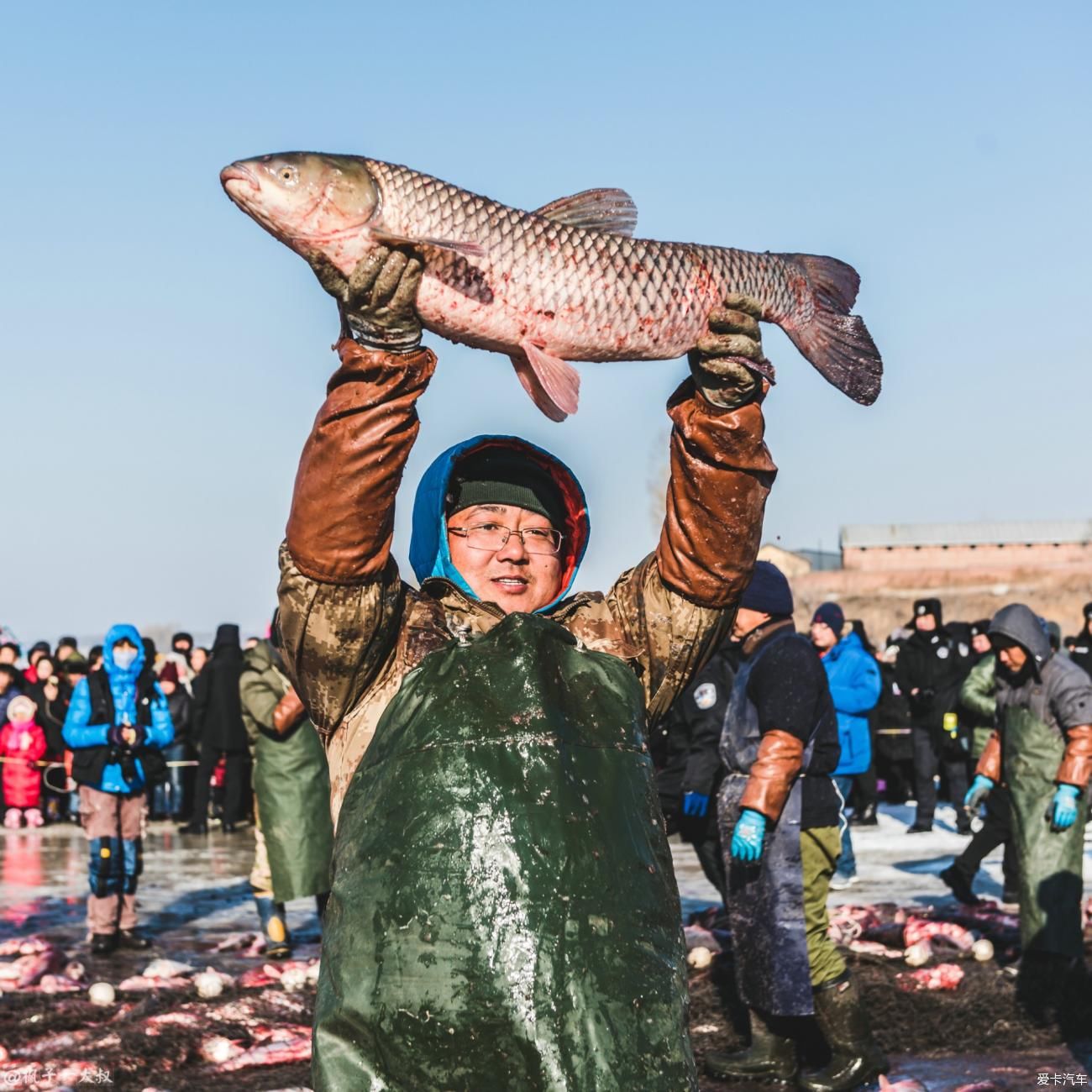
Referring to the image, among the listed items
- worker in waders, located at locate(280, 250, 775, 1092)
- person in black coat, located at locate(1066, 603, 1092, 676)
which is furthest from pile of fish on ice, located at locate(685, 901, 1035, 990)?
person in black coat, located at locate(1066, 603, 1092, 676)

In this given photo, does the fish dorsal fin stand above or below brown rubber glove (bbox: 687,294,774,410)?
above

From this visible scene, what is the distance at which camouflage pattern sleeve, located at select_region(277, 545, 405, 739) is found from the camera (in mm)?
3139

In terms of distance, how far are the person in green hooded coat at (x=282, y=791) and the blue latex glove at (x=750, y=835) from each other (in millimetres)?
3361

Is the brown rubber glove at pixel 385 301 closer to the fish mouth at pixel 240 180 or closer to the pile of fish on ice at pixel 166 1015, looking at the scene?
the fish mouth at pixel 240 180

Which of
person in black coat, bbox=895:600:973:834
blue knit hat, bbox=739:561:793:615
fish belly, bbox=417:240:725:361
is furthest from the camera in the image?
person in black coat, bbox=895:600:973:834

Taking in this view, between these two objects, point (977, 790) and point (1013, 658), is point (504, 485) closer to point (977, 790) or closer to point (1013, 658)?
point (1013, 658)

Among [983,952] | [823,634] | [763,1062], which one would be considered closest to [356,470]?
[763,1062]

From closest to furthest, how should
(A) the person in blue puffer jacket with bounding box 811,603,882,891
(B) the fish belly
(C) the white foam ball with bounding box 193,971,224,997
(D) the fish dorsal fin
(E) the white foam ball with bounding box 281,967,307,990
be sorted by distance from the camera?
(B) the fish belly → (D) the fish dorsal fin → (C) the white foam ball with bounding box 193,971,224,997 → (E) the white foam ball with bounding box 281,967,307,990 → (A) the person in blue puffer jacket with bounding box 811,603,882,891

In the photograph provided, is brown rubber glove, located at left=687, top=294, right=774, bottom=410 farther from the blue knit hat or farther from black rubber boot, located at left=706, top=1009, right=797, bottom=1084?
black rubber boot, located at left=706, top=1009, right=797, bottom=1084

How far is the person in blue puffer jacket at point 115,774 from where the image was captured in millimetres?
10297

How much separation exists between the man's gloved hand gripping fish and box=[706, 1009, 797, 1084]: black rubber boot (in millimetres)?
4360

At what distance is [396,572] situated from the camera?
326 centimetres

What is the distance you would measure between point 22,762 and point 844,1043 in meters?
13.3

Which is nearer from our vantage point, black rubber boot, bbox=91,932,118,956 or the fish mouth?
the fish mouth
